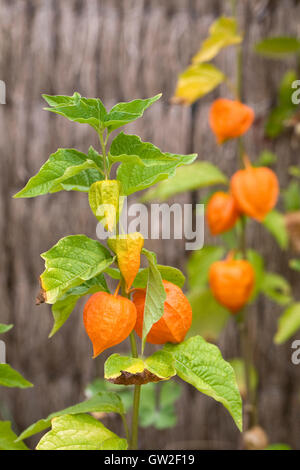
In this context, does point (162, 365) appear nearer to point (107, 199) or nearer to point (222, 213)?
point (107, 199)

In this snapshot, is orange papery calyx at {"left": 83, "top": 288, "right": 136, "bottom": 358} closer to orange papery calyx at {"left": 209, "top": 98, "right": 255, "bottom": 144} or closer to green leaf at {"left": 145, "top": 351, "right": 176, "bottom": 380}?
green leaf at {"left": 145, "top": 351, "right": 176, "bottom": 380}

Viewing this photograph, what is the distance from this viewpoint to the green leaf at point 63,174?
357mm

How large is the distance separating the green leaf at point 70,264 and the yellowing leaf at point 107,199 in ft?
0.08

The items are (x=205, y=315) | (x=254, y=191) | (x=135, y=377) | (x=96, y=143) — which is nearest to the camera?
(x=135, y=377)

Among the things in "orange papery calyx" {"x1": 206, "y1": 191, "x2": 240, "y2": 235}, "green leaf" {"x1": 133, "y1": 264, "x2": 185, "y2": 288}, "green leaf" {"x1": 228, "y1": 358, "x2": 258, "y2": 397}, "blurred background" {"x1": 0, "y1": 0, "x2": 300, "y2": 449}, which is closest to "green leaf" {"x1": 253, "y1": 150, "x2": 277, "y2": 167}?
"blurred background" {"x1": 0, "y1": 0, "x2": 300, "y2": 449}

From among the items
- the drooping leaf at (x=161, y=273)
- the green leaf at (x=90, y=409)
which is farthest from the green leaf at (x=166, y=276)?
the green leaf at (x=90, y=409)

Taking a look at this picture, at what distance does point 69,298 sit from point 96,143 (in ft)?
2.55

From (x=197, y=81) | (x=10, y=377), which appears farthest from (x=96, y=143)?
(x=10, y=377)

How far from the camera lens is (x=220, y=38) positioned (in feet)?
2.93

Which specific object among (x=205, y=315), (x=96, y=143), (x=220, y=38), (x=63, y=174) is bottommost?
(x=205, y=315)

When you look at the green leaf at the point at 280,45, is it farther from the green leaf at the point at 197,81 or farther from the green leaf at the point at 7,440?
the green leaf at the point at 7,440
